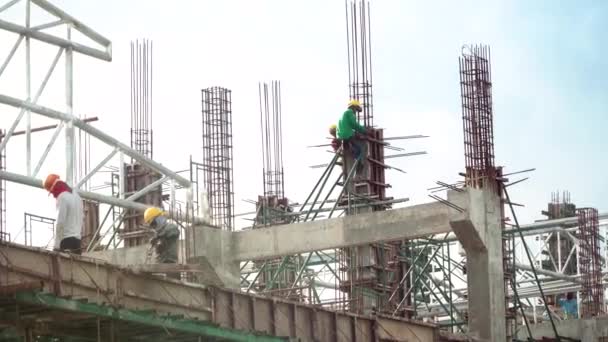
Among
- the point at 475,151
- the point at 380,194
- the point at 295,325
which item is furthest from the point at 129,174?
the point at 295,325

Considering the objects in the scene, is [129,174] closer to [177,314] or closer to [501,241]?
[501,241]

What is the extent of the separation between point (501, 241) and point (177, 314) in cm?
1135

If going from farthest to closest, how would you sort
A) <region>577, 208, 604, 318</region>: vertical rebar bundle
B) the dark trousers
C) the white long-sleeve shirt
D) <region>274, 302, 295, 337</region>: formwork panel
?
<region>577, 208, 604, 318</region>: vertical rebar bundle
<region>274, 302, 295, 337</region>: formwork panel
the dark trousers
the white long-sleeve shirt

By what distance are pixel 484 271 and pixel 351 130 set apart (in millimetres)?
7462

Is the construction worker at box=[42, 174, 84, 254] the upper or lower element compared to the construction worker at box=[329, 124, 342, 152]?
lower

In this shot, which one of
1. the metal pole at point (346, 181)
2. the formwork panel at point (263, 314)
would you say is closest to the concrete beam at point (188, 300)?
the formwork panel at point (263, 314)

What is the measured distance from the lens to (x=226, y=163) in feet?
173

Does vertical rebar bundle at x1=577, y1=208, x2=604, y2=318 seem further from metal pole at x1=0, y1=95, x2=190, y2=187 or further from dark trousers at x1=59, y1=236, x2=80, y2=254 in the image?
dark trousers at x1=59, y1=236, x2=80, y2=254

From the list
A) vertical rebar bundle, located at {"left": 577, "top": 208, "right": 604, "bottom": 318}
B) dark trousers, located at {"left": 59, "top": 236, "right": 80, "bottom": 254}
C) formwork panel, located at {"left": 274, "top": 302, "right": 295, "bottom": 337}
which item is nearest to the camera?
dark trousers, located at {"left": 59, "top": 236, "right": 80, "bottom": 254}

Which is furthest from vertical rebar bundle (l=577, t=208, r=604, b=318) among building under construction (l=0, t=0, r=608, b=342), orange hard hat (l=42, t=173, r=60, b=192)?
orange hard hat (l=42, t=173, r=60, b=192)

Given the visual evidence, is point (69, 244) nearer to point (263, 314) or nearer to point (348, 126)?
point (263, 314)

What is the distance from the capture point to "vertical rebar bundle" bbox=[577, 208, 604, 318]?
57.9 m

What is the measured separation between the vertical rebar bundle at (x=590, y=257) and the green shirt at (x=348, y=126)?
13998mm

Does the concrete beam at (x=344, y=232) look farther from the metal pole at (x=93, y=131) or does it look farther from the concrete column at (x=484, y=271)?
Answer: the metal pole at (x=93, y=131)
